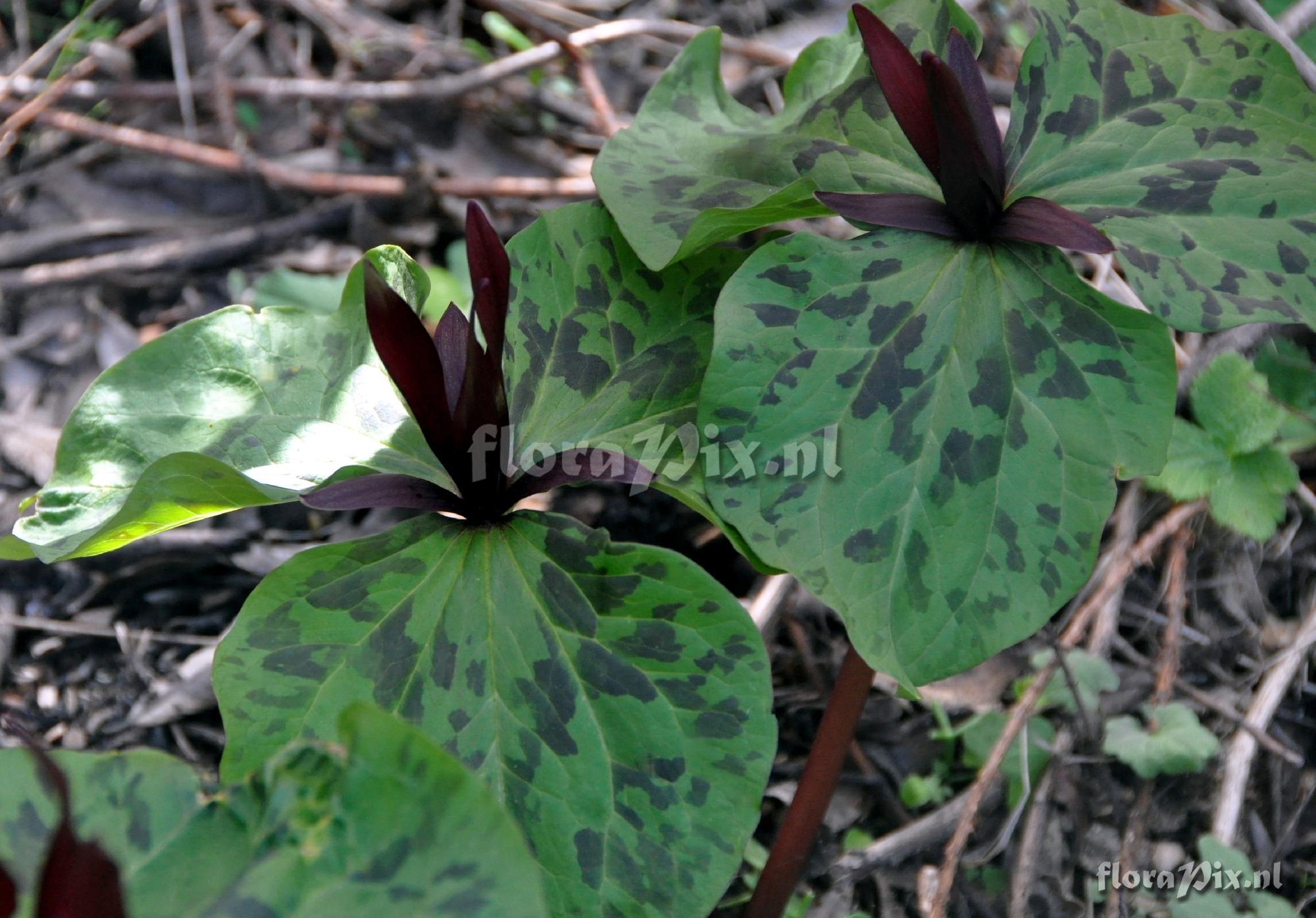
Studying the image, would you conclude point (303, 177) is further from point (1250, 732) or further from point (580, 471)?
point (1250, 732)

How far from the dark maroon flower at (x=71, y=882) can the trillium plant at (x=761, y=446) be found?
0.29 metres

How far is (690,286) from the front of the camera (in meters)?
1.24

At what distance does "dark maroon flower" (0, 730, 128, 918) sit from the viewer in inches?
25.0

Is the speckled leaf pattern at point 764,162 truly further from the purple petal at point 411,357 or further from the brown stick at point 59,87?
the brown stick at point 59,87

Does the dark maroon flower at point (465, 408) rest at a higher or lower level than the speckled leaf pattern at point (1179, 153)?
lower

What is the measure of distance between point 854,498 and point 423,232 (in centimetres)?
157

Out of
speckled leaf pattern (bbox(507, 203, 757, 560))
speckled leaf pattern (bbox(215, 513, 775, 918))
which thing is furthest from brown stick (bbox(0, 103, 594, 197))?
speckled leaf pattern (bbox(215, 513, 775, 918))

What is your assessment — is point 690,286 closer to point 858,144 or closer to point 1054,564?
point 858,144

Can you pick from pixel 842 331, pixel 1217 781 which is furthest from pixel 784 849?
pixel 1217 781

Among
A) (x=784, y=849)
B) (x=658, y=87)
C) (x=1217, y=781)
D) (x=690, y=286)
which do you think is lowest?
(x=1217, y=781)

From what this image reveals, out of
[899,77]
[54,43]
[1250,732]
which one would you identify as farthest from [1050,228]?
[54,43]

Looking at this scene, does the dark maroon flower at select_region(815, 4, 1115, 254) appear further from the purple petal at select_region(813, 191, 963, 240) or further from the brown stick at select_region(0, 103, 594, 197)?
the brown stick at select_region(0, 103, 594, 197)

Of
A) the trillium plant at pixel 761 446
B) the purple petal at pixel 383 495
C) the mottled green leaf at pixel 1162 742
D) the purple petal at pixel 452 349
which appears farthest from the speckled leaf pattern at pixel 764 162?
the mottled green leaf at pixel 1162 742

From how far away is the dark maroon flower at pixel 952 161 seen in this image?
3.33 ft
